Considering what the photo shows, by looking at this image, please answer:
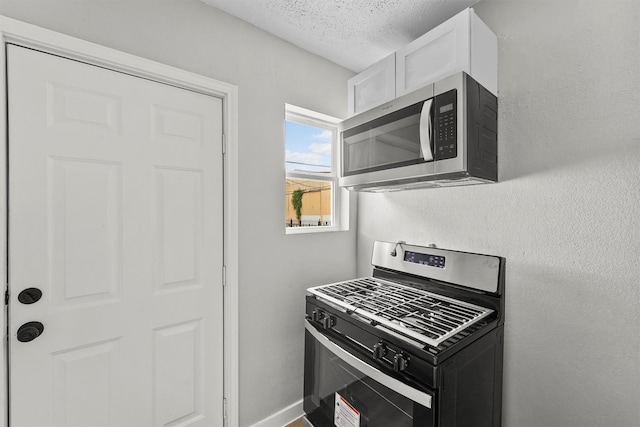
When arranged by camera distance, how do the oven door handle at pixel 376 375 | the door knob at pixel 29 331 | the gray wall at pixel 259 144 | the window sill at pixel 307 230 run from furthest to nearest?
the window sill at pixel 307 230 < the gray wall at pixel 259 144 < the door knob at pixel 29 331 < the oven door handle at pixel 376 375

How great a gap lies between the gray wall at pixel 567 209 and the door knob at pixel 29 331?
2.01 metres

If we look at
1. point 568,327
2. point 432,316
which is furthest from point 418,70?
point 568,327

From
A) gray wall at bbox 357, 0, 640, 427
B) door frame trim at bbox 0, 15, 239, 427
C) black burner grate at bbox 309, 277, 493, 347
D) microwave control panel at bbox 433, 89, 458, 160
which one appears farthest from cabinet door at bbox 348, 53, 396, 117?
black burner grate at bbox 309, 277, 493, 347

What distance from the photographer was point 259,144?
173 cm

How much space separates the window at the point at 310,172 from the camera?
6.54 feet

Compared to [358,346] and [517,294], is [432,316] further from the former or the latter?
[517,294]

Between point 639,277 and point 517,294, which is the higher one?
point 639,277

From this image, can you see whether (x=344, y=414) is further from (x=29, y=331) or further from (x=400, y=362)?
(x=29, y=331)

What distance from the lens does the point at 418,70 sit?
4.76ft

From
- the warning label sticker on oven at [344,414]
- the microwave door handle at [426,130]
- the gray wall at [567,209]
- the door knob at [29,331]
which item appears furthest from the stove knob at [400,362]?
the door knob at [29,331]

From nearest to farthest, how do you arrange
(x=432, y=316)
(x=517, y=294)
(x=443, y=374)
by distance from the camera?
(x=443, y=374) → (x=432, y=316) → (x=517, y=294)

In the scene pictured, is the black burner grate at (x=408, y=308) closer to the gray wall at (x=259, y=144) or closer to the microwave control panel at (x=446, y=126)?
the gray wall at (x=259, y=144)

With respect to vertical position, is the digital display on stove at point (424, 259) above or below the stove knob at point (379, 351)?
above

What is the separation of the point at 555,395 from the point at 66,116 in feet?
7.85
